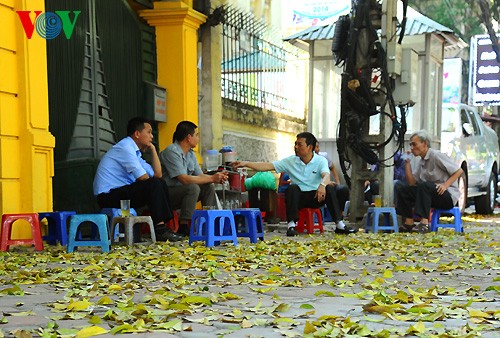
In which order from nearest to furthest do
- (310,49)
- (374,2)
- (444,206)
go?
(444,206) → (374,2) → (310,49)

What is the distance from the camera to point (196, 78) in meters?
12.6

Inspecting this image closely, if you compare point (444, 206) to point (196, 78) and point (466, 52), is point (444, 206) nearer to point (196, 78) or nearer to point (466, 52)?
point (196, 78)

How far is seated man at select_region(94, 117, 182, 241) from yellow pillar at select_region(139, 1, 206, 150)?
10.7 feet

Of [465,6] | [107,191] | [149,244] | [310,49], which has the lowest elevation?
[149,244]

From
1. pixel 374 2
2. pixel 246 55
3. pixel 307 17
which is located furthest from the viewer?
pixel 307 17

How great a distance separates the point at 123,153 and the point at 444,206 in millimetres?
4484

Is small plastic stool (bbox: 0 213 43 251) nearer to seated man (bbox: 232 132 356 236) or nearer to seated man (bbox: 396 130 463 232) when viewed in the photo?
seated man (bbox: 232 132 356 236)

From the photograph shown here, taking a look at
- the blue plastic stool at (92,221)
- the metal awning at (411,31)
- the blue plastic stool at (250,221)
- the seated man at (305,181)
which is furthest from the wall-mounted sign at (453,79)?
the blue plastic stool at (92,221)

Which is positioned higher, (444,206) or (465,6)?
(465,6)

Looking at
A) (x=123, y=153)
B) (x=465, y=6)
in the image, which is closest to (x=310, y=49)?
(x=123, y=153)

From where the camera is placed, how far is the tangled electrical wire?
11906mm

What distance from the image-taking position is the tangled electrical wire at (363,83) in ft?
39.1

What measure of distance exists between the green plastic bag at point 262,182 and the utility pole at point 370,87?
1.50 meters

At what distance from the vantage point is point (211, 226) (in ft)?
27.7
